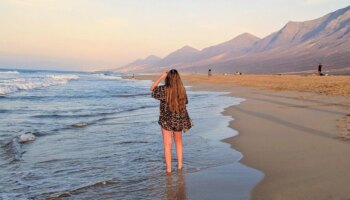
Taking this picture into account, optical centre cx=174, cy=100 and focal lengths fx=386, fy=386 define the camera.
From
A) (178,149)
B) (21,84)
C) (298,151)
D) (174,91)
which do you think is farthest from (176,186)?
(21,84)

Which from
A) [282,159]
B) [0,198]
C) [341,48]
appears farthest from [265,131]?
[341,48]

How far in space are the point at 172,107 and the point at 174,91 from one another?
0.27 meters

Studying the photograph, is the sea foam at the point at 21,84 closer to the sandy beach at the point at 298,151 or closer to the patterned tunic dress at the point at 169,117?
the sandy beach at the point at 298,151

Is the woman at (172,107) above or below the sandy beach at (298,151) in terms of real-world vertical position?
above

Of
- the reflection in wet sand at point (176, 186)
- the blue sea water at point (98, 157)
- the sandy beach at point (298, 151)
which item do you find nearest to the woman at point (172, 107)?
the reflection in wet sand at point (176, 186)

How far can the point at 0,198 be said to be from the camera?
17.1 feet

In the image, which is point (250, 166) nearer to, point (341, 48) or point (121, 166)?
point (121, 166)

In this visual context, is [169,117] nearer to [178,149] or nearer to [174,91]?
[174,91]

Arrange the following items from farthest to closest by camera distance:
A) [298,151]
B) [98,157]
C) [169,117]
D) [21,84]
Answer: [21,84] < [98,157] < [298,151] < [169,117]

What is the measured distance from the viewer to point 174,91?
638cm

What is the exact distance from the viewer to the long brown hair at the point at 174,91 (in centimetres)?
634

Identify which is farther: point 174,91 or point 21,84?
point 21,84

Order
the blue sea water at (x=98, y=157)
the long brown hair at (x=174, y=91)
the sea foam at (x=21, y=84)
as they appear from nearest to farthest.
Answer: the blue sea water at (x=98, y=157) < the long brown hair at (x=174, y=91) < the sea foam at (x=21, y=84)

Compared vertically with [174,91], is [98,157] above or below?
below
